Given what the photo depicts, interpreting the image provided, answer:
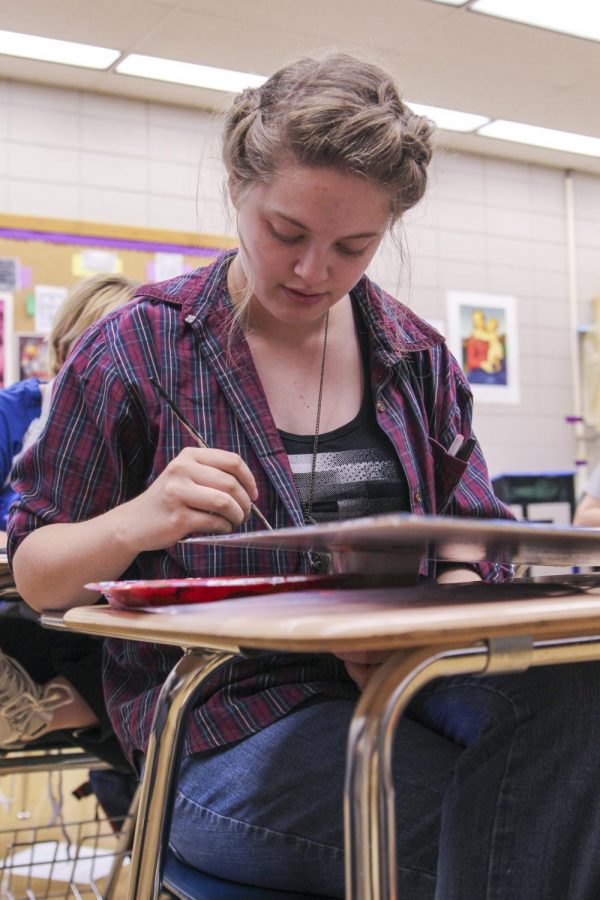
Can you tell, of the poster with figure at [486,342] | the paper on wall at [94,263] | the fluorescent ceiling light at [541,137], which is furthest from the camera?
the poster with figure at [486,342]

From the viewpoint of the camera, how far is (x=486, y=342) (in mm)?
5227

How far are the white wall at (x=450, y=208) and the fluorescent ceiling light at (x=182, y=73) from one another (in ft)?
0.84

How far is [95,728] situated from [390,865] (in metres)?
0.90

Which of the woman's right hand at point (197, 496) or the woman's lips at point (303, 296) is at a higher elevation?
the woman's lips at point (303, 296)

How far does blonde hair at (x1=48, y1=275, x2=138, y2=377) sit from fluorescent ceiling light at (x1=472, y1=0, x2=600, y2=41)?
73.3 inches

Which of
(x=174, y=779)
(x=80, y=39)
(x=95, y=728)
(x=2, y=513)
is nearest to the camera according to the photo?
(x=174, y=779)

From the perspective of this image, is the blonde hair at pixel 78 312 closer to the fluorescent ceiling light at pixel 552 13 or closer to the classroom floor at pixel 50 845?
the classroom floor at pixel 50 845

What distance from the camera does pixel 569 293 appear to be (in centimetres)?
555

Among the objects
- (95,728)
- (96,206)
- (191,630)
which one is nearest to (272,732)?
(191,630)

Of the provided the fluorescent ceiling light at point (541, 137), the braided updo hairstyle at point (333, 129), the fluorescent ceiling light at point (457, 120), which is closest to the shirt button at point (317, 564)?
the braided updo hairstyle at point (333, 129)

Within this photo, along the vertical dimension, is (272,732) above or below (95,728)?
above

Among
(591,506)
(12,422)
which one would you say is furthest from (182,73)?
(591,506)

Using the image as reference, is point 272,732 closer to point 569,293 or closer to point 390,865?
point 390,865

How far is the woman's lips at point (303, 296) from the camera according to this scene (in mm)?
1072
